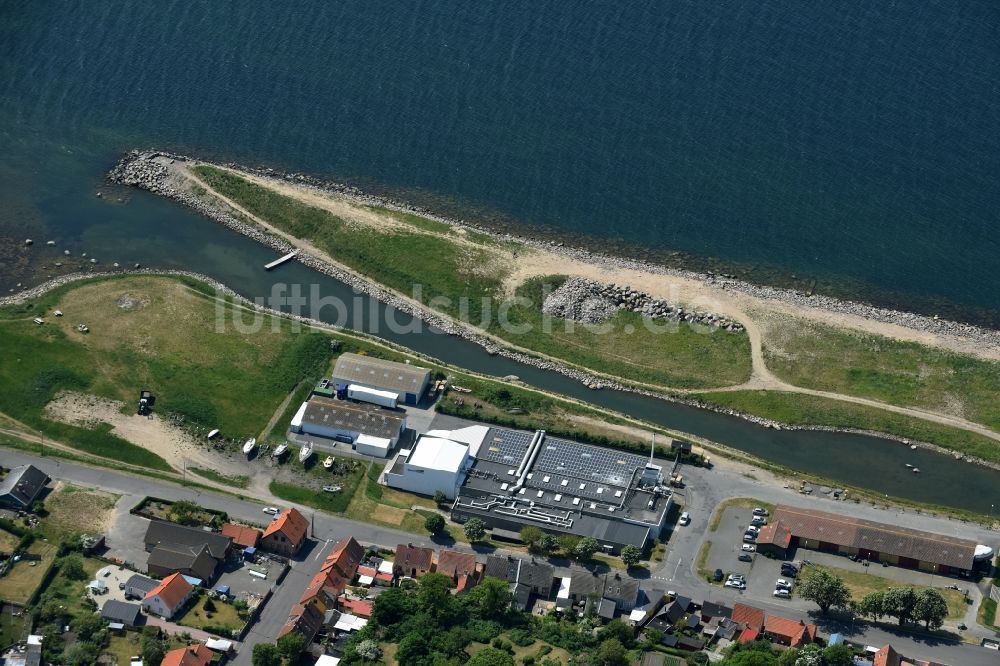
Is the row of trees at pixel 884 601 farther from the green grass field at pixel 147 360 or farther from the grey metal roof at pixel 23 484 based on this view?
the grey metal roof at pixel 23 484


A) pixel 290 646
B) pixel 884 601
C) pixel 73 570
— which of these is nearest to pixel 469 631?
pixel 290 646

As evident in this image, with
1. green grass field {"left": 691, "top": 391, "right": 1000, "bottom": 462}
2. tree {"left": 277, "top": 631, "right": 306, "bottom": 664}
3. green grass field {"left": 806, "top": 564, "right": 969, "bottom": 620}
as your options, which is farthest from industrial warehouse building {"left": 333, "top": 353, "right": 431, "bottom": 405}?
green grass field {"left": 806, "top": 564, "right": 969, "bottom": 620}


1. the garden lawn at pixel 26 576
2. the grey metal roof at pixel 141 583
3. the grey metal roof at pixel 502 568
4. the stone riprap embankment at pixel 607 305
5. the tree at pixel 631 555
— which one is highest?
the stone riprap embankment at pixel 607 305

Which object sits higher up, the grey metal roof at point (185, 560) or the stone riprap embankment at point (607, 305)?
the stone riprap embankment at point (607, 305)

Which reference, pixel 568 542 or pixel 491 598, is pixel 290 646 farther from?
pixel 568 542

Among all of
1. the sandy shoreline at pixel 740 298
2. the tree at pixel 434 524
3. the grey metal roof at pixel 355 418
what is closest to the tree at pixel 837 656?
the tree at pixel 434 524

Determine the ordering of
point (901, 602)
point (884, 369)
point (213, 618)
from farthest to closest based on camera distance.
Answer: point (884, 369) → point (213, 618) → point (901, 602)

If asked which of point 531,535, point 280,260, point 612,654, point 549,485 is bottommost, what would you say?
point 612,654
